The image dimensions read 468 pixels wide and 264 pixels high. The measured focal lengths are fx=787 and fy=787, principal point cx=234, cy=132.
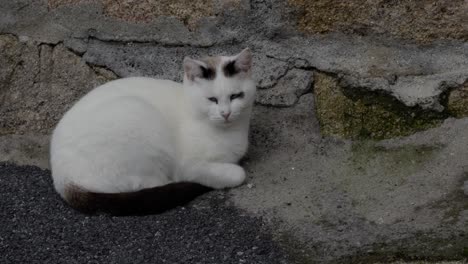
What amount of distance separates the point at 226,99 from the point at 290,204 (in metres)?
0.62

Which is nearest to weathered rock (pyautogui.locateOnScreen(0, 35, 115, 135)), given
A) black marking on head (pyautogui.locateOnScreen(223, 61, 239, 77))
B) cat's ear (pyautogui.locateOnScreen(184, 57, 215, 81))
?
cat's ear (pyautogui.locateOnScreen(184, 57, 215, 81))

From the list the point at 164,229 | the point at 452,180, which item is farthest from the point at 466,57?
the point at 164,229

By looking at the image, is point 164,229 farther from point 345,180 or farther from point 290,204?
point 345,180

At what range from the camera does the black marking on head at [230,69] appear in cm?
364

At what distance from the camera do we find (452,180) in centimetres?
339

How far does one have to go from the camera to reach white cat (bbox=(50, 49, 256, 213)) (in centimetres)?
336

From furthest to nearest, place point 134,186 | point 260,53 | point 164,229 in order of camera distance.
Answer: point 260,53
point 134,186
point 164,229

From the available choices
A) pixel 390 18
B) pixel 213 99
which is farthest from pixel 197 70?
pixel 390 18

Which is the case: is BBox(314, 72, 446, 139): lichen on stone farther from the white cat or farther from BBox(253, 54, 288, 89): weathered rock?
the white cat

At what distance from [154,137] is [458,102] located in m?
1.45

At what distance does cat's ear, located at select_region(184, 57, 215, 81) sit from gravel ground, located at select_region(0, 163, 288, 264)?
0.56 m

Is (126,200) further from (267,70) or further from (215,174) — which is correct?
(267,70)

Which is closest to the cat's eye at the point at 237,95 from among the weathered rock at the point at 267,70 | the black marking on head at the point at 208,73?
the black marking on head at the point at 208,73

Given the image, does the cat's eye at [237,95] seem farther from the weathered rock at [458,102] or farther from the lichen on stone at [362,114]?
the weathered rock at [458,102]
